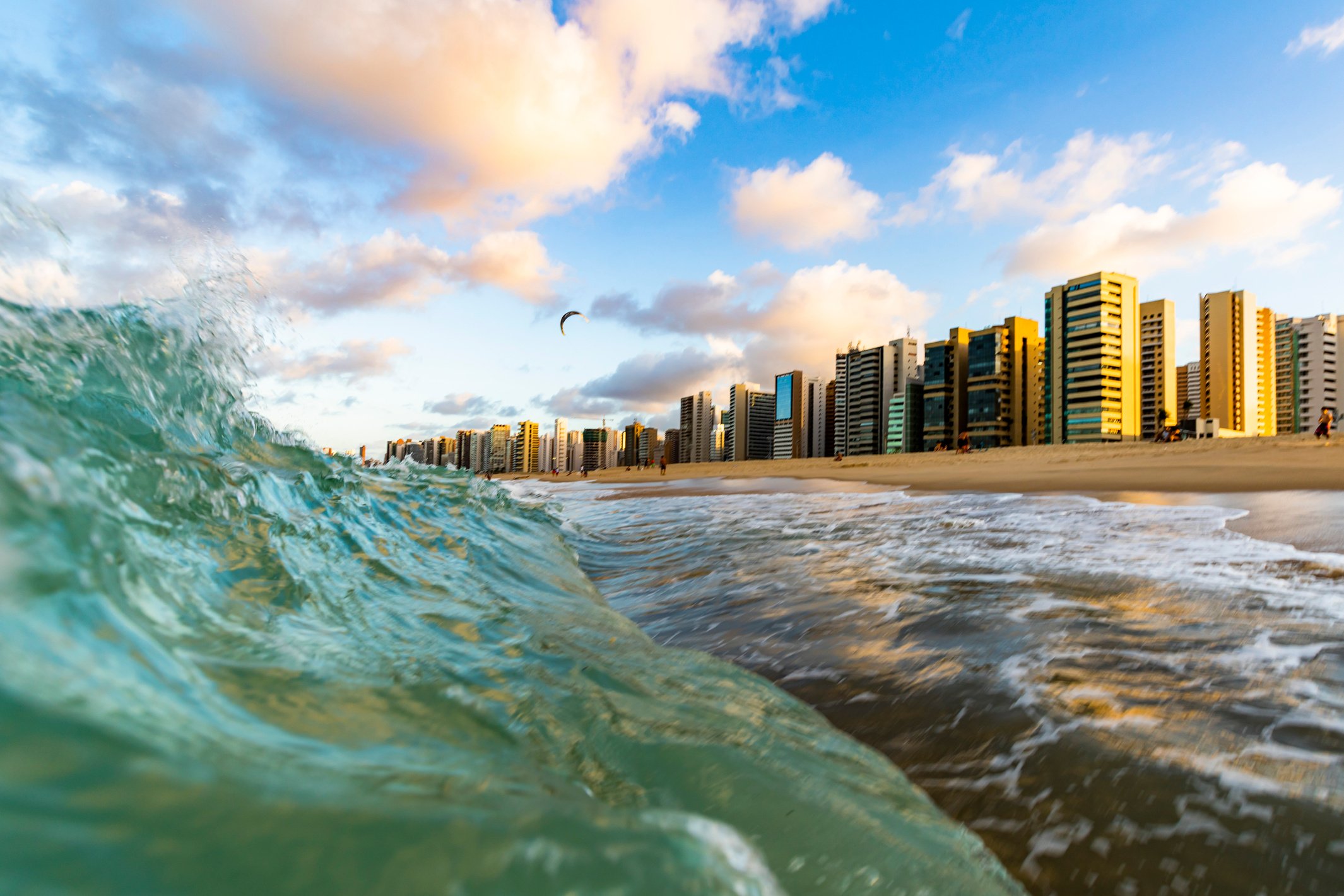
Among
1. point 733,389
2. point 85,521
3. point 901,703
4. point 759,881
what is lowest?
point 901,703

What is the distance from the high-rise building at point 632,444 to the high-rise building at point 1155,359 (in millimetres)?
85559

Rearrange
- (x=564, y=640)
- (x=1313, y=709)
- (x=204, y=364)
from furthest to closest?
1. (x=204, y=364)
2. (x=564, y=640)
3. (x=1313, y=709)

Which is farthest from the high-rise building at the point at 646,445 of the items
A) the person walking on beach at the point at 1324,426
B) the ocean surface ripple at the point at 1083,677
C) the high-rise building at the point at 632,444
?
the ocean surface ripple at the point at 1083,677

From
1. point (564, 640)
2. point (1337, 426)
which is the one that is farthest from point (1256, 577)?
point (1337, 426)

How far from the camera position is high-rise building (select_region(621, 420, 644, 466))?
134 meters

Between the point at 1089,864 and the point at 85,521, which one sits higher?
the point at 85,521

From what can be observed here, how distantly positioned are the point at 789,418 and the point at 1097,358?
76.4 meters

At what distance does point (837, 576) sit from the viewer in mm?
4742

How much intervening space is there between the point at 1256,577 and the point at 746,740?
4.14 meters

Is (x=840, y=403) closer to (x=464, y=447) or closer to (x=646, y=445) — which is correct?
(x=646, y=445)

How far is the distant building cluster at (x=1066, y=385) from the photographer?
6906 cm

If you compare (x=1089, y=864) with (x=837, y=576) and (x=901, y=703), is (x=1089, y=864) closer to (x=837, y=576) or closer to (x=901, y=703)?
(x=901, y=703)

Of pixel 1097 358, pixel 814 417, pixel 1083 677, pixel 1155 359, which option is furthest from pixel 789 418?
pixel 1083 677

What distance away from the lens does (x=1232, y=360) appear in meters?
72.0
